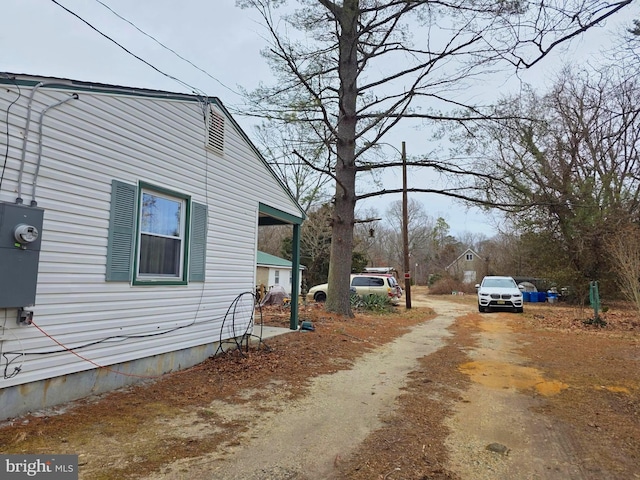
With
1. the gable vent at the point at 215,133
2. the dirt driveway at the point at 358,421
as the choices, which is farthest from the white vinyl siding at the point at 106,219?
the dirt driveway at the point at 358,421

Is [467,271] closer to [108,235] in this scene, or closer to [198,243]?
[198,243]

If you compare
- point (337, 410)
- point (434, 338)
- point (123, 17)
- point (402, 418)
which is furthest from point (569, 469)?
point (123, 17)

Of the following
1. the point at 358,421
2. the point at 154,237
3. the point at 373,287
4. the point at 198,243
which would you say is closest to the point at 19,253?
the point at 154,237

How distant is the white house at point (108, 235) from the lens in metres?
3.89

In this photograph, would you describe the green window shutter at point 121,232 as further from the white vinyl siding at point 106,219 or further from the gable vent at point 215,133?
the gable vent at point 215,133

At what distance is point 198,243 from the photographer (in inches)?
252

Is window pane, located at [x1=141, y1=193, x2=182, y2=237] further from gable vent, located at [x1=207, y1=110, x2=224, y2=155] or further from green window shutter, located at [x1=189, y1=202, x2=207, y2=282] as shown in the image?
gable vent, located at [x1=207, y1=110, x2=224, y2=155]

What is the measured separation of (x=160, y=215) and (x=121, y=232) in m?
0.84

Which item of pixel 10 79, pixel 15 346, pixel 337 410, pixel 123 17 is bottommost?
pixel 337 410

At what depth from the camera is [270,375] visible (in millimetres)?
6105

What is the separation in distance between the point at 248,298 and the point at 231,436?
4.29 m

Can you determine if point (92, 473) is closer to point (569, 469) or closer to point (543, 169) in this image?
point (569, 469)

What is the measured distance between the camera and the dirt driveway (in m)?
3.24

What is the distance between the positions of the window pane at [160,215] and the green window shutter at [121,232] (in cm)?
31
